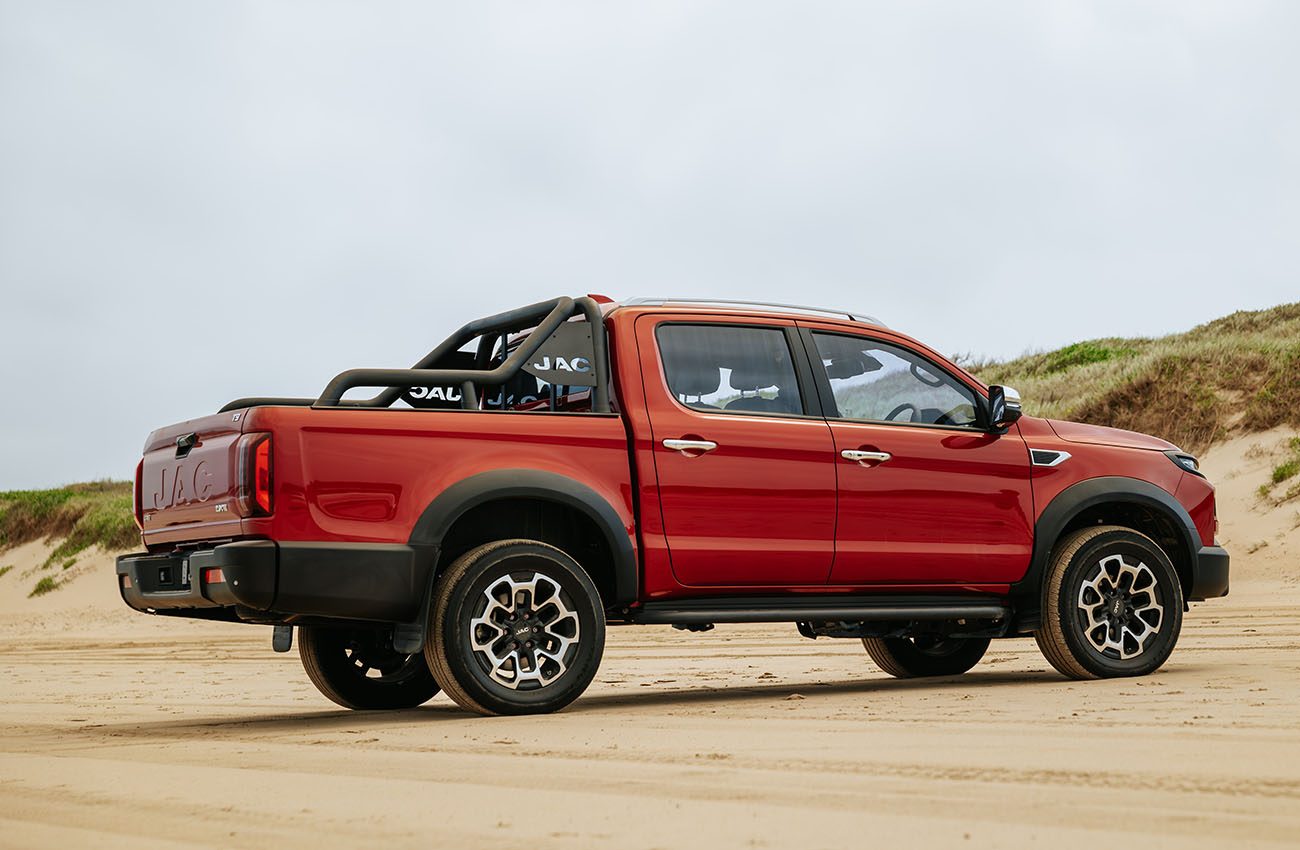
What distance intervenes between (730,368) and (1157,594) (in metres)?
2.69

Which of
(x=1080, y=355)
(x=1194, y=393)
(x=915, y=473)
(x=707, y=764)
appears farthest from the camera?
(x=1080, y=355)

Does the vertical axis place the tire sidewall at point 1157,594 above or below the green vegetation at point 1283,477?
below

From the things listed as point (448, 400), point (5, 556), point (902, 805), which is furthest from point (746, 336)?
point (5, 556)

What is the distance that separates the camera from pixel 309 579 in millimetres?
6316

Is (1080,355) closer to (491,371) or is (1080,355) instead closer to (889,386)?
(889,386)

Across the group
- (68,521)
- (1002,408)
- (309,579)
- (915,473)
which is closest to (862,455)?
(915,473)

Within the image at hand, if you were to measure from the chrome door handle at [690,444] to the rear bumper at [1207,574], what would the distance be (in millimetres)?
3075

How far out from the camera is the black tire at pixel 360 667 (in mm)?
7914

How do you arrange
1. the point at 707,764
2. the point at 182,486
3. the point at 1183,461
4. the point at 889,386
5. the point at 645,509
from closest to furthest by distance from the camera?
the point at 707,764, the point at 182,486, the point at 645,509, the point at 889,386, the point at 1183,461

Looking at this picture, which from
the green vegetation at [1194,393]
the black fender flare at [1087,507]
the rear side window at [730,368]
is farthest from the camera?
the green vegetation at [1194,393]

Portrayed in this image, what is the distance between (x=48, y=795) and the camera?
15.3ft

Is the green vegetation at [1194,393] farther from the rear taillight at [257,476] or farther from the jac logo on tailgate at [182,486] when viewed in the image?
the rear taillight at [257,476]

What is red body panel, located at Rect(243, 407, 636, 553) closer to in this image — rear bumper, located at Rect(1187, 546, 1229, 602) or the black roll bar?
the black roll bar

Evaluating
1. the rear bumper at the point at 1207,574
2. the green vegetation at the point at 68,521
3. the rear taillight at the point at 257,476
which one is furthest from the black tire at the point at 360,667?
the green vegetation at the point at 68,521
